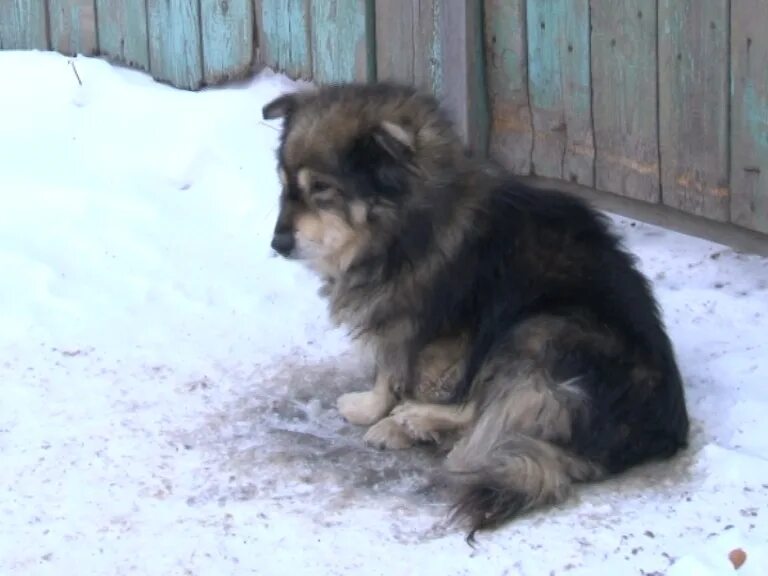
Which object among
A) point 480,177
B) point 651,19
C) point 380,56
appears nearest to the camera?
point 480,177

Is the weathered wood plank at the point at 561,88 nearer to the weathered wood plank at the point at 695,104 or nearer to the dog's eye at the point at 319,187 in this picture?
the weathered wood plank at the point at 695,104

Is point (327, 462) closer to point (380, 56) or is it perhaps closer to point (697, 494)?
point (697, 494)

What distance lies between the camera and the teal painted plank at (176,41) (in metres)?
7.46

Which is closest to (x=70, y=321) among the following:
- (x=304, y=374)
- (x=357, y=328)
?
(x=304, y=374)

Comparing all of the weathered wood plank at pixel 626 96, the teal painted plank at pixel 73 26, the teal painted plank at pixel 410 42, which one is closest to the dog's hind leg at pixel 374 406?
the weathered wood plank at pixel 626 96

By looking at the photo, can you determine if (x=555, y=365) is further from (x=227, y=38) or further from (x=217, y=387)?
(x=227, y=38)

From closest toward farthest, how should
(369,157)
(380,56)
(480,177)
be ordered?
1. (369,157)
2. (480,177)
3. (380,56)

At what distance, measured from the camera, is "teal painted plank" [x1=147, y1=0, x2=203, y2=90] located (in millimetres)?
7461

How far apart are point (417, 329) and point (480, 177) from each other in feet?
1.89

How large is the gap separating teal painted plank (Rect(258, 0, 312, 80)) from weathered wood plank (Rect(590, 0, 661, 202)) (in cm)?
169

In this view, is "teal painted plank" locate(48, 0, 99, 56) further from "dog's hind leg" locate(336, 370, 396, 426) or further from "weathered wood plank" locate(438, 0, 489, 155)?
"dog's hind leg" locate(336, 370, 396, 426)

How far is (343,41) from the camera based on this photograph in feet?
22.5

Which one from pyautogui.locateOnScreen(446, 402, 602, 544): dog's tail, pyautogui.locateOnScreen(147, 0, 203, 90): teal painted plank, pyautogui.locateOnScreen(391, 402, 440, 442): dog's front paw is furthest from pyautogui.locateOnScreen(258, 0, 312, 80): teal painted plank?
pyautogui.locateOnScreen(446, 402, 602, 544): dog's tail

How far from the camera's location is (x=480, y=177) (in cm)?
482
